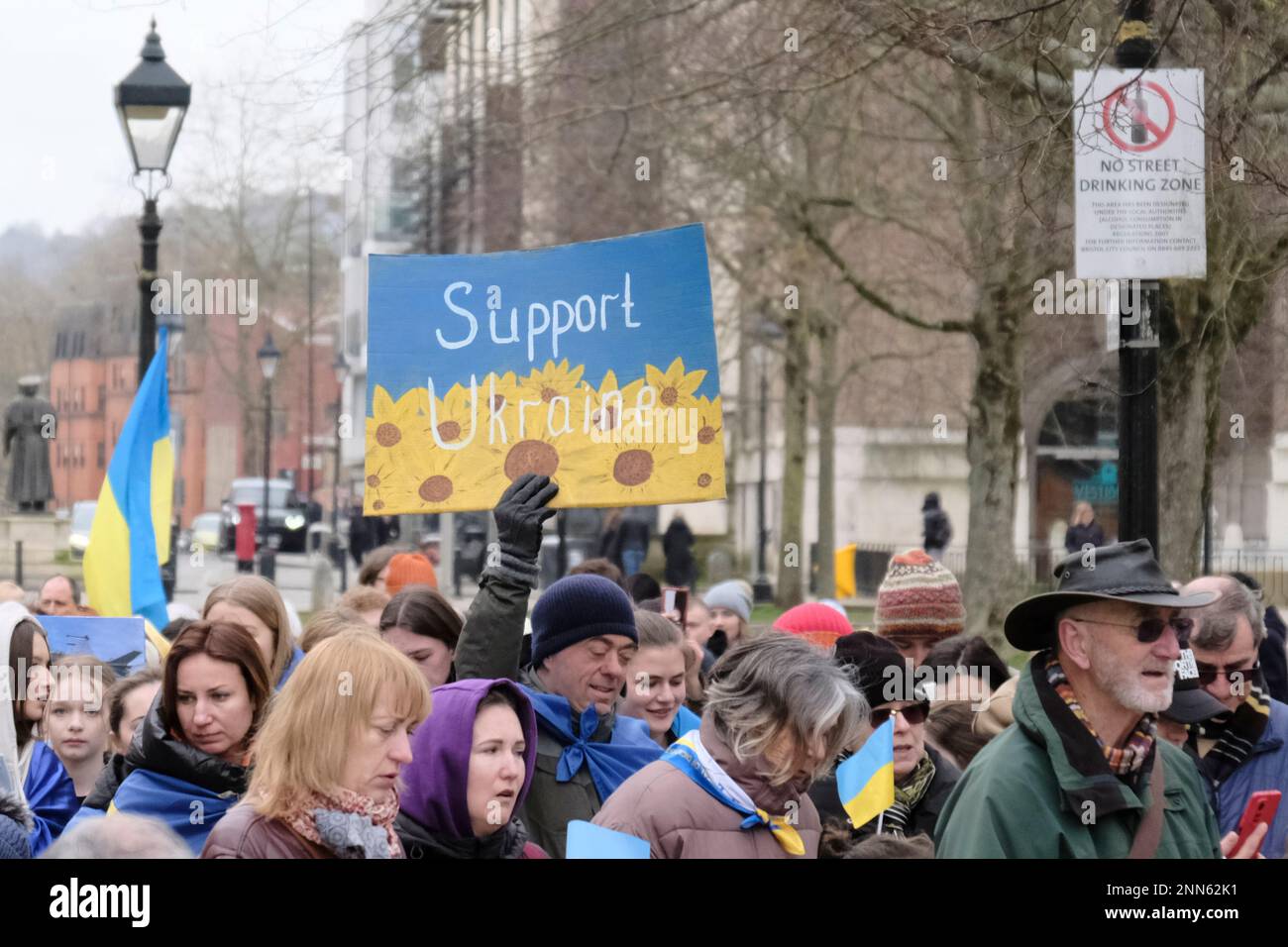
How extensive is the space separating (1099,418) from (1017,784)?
37689 millimetres

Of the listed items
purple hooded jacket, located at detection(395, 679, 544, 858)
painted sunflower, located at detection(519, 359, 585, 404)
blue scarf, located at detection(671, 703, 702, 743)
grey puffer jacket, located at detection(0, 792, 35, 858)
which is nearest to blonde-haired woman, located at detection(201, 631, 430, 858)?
purple hooded jacket, located at detection(395, 679, 544, 858)

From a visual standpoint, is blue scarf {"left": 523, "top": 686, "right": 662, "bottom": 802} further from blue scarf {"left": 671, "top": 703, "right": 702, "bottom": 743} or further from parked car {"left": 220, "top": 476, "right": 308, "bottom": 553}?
parked car {"left": 220, "top": 476, "right": 308, "bottom": 553}

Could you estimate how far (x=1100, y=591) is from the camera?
4523 millimetres

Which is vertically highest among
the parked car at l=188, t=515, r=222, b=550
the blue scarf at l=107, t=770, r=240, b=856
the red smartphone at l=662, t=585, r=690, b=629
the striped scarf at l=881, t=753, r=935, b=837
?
the red smartphone at l=662, t=585, r=690, b=629

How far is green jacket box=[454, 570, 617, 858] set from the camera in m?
5.54

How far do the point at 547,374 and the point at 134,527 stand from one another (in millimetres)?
4098

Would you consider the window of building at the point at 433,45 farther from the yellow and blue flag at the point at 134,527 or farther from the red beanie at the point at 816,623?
the red beanie at the point at 816,623

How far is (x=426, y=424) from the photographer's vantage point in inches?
283

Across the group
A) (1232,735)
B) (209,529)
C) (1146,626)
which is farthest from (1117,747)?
(209,529)

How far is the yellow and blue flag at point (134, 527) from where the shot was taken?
10414mm

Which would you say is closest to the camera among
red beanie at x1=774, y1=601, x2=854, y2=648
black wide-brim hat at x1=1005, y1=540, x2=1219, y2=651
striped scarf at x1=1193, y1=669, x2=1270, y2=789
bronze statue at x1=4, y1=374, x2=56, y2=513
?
black wide-brim hat at x1=1005, y1=540, x2=1219, y2=651

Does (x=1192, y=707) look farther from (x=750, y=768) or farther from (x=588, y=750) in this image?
(x=750, y=768)
